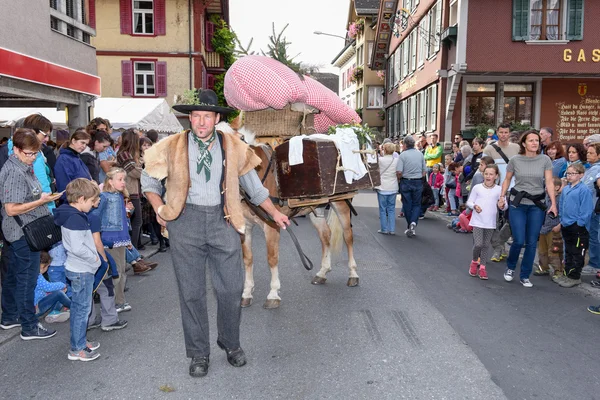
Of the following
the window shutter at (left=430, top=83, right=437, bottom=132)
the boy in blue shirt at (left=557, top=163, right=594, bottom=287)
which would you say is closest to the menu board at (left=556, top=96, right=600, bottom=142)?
the window shutter at (left=430, top=83, right=437, bottom=132)

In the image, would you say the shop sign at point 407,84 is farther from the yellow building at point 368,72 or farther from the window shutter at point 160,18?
the window shutter at point 160,18

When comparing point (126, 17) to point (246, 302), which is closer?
point (246, 302)

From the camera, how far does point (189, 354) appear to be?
4.07 meters

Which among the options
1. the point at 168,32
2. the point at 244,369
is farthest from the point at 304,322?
the point at 168,32

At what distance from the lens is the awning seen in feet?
46.9

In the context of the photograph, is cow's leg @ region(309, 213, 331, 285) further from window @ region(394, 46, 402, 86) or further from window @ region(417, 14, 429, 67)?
window @ region(394, 46, 402, 86)

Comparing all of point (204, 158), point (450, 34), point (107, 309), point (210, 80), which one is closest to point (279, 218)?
point (204, 158)

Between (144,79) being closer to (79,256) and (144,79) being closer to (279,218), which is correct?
(79,256)

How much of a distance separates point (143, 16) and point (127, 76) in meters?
3.22

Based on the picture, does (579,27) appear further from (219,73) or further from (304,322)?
(219,73)

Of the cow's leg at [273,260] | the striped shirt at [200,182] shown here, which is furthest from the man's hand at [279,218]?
the cow's leg at [273,260]

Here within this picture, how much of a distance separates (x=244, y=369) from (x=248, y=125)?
3.11 metres

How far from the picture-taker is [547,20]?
62.6 feet

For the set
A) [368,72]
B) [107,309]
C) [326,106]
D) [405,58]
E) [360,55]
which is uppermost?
[360,55]
